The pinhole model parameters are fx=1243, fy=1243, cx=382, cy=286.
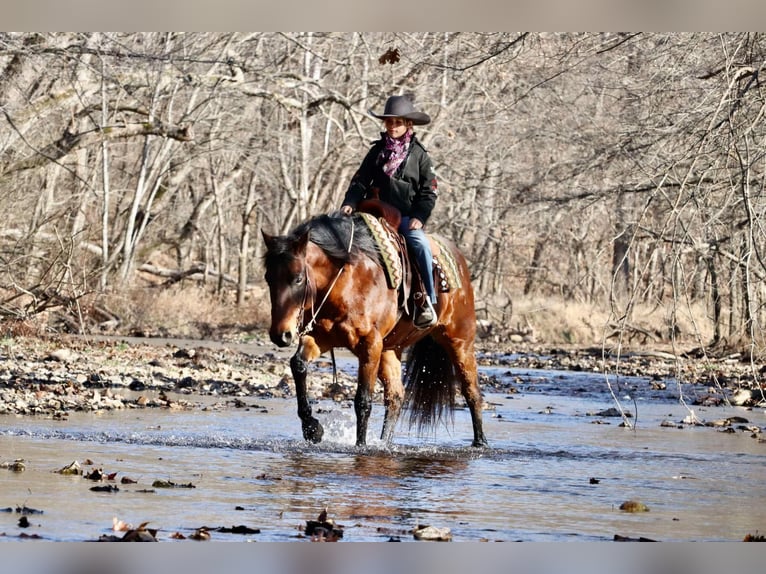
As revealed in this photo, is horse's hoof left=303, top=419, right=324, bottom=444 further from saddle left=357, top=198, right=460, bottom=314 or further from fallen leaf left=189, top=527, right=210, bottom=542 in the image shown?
fallen leaf left=189, top=527, right=210, bottom=542

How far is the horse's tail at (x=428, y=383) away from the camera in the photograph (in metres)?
13.1

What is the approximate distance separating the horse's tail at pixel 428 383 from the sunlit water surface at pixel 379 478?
267 mm

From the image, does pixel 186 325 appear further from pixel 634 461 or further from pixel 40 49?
pixel 634 461

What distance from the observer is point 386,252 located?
11758 mm

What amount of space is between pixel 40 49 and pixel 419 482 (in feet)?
33.3

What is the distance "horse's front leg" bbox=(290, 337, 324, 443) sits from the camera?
10976mm

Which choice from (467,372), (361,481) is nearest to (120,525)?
(361,481)

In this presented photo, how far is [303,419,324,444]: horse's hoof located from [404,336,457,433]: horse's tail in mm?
2030

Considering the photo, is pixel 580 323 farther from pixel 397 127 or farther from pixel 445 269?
pixel 397 127

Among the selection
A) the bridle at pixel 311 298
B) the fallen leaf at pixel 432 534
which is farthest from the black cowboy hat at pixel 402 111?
the fallen leaf at pixel 432 534

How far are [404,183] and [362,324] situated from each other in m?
1.50

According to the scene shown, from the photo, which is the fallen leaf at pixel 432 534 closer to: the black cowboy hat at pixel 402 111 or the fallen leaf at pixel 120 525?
the fallen leaf at pixel 120 525

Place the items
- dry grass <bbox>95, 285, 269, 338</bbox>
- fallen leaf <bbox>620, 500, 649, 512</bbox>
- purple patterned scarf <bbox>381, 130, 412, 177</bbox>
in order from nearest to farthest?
→ fallen leaf <bbox>620, 500, 649, 512</bbox> → purple patterned scarf <bbox>381, 130, 412, 177</bbox> → dry grass <bbox>95, 285, 269, 338</bbox>

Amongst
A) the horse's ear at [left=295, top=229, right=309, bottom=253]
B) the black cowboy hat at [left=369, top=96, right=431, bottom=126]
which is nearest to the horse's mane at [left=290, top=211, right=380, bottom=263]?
the horse's ear at [left=295, top=229, right=309, bottom=253]
